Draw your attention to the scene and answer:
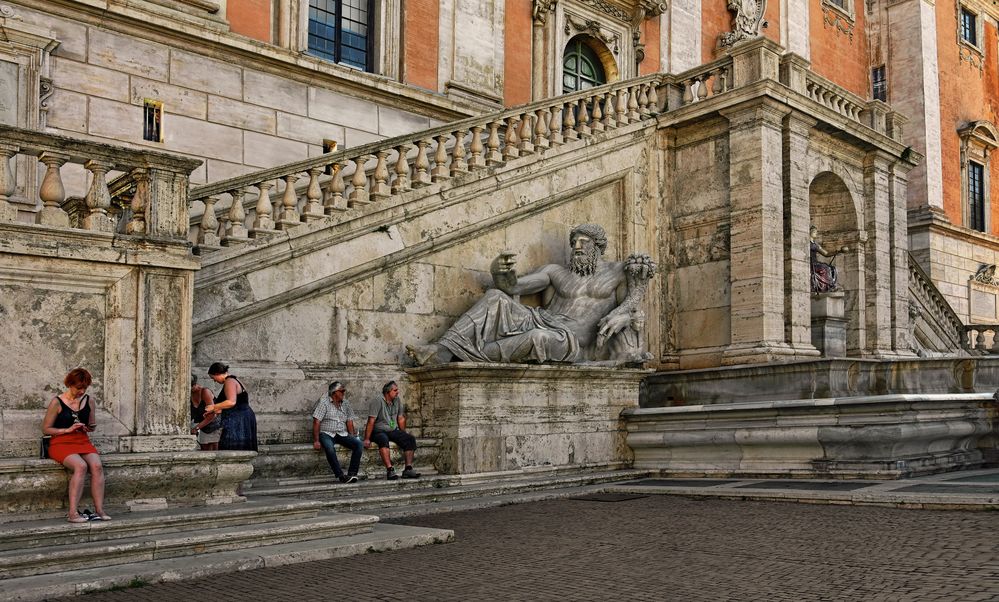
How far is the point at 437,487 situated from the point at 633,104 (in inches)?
301

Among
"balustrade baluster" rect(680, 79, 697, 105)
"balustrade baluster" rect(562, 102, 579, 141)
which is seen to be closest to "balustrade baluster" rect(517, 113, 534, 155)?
"balustrade baluster" rect(562, 102, 579, 141)

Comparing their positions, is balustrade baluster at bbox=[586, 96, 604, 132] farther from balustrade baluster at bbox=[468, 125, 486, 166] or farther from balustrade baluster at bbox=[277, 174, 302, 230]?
balustrade baluster at bbox=[277, 174, 302, 230]

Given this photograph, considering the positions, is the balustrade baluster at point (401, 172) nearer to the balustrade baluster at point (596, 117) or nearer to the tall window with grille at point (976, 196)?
the balustrade baluster at point (596, 117)

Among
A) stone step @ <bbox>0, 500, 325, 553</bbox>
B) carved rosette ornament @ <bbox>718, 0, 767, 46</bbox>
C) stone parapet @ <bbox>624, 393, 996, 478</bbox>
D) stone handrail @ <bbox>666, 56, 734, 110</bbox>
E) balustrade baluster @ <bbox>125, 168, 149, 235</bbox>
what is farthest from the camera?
carved rosette ornament @ <bbox>718, 0, 767, 46</bbox>

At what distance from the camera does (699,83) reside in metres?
15.5

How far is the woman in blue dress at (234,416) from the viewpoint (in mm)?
8367

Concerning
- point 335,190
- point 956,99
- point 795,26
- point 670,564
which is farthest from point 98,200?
point 956,99

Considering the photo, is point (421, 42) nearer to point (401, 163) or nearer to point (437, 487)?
point (401, 163)

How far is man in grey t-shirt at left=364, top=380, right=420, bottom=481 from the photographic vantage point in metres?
10.2

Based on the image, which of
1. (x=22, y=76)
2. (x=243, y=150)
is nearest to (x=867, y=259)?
(x=243, y=150)

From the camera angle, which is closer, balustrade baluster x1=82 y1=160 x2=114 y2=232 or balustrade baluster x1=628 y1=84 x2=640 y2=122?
balustrade baluster x1=82 y1=160 x2=114 y2=232

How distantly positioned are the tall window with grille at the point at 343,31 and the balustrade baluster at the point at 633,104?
4.63 metres

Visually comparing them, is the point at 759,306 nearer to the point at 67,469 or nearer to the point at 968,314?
the point at 67,469

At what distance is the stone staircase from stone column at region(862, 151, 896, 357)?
1180 centimetres
